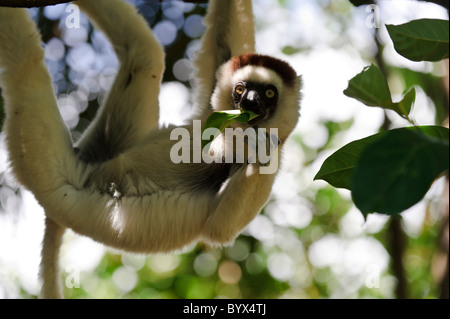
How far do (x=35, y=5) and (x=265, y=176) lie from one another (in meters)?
1.71

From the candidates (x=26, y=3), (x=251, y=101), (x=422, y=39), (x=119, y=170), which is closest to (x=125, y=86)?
(x=119, y=170)

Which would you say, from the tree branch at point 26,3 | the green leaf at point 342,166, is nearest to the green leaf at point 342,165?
the green leaf at point 342,166

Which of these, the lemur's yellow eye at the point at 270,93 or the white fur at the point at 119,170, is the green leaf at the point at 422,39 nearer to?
the white fur at the point at 119,170

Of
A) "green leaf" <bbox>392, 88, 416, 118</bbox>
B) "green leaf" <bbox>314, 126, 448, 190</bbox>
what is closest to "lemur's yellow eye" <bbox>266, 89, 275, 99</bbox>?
"green leaf" <bbox>314, 126, 448, 190</bbox>

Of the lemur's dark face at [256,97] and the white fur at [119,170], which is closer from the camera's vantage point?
the white fur at [119,170]

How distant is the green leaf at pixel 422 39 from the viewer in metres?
1.48

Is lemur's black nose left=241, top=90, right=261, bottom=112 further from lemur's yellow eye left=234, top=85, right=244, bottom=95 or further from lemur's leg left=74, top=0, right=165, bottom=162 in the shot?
lemur's leg left=74, top=0, right=165, bottom=162

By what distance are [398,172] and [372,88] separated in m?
0.50

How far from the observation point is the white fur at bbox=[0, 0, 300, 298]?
11.1ft

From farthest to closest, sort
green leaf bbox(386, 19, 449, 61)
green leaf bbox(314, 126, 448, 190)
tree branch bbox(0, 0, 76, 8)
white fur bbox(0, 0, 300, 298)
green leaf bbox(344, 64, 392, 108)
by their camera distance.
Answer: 1. white fur bbox(0, 0, 300, 298)
2. tree branch bbox(0, 0, 76, 8)
3. green leaf bbox(314, 126, 448, 190)
4. green leaf bbox(344, 64, 392, 108)
5. green leaf bbox(386, 19, 449, 61)

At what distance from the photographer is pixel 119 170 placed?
12.3 feet

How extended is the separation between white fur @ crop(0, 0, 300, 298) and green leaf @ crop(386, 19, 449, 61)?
1.79 m

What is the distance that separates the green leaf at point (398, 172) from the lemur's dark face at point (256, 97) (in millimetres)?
2331
